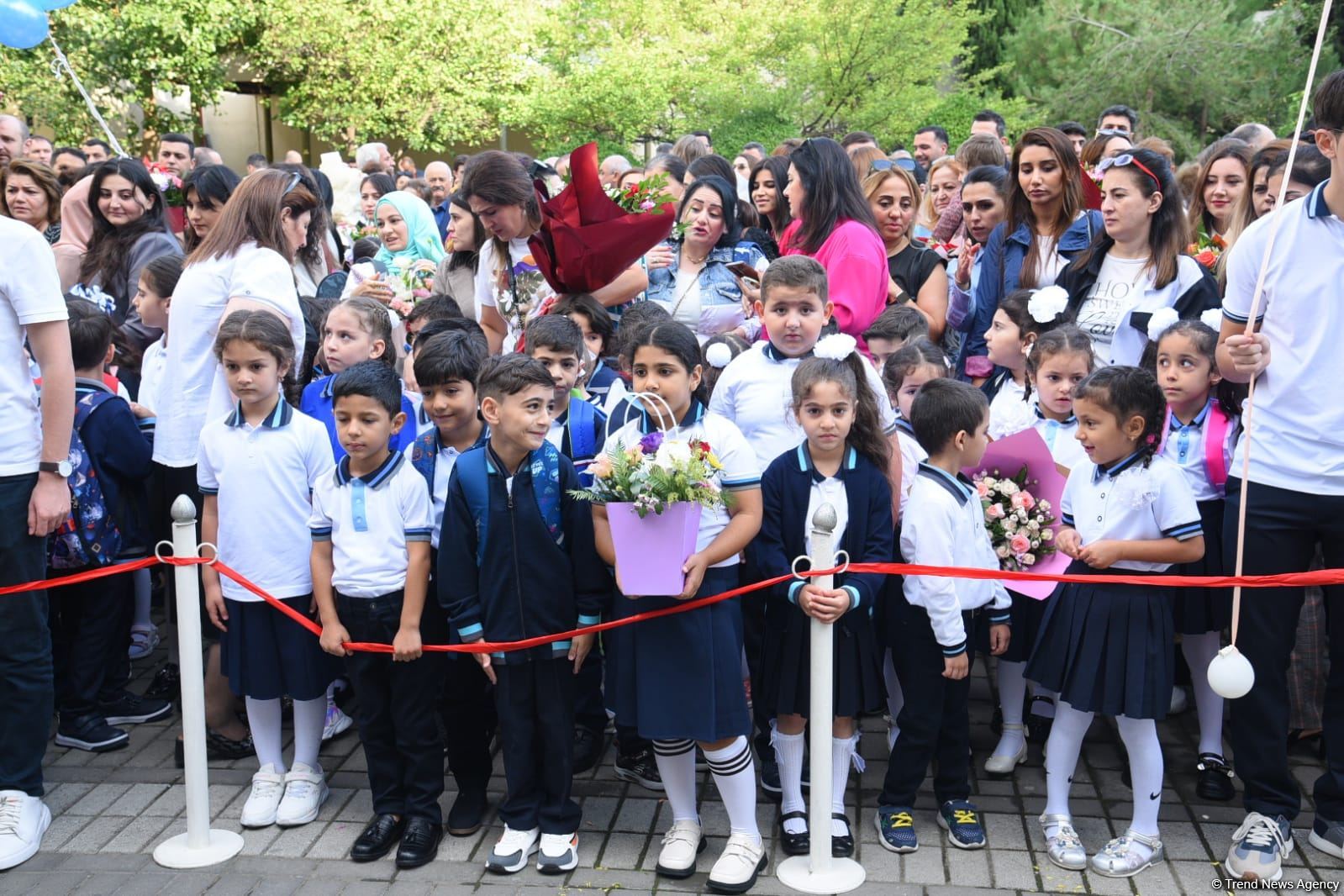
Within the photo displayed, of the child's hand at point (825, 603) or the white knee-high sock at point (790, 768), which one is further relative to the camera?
the white knee-high sock at point (790, 768)

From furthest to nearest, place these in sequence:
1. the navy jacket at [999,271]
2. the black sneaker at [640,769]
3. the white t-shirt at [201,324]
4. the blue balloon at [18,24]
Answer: the blue balloon at [18,24] → the navy jacket at [999,271] → the white t-shirt at [201,324] → the black sneaker at [640,769]

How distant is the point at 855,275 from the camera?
508 cm

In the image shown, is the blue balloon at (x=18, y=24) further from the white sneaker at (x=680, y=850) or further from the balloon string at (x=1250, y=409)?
the balloon string at (x=1250, y=409)

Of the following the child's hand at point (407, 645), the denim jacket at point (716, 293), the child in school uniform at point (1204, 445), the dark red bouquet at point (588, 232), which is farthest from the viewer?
the denim jacket at point (716, 293)

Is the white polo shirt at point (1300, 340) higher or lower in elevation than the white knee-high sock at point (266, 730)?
higher

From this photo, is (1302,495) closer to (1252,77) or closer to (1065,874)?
(1065,874)

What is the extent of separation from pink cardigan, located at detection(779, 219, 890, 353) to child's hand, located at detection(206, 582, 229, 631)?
268cm

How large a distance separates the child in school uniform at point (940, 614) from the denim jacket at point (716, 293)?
5.82 ft

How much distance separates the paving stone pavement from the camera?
3932mm

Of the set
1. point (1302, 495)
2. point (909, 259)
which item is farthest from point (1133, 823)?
point (909, 259)

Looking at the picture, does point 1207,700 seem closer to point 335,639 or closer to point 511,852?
point 511,852

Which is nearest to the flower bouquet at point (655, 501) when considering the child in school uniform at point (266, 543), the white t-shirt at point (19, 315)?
the child in school uniform at point (266, 543)

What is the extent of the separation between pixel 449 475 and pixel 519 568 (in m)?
0.48

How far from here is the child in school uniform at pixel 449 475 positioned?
14.3 feet
